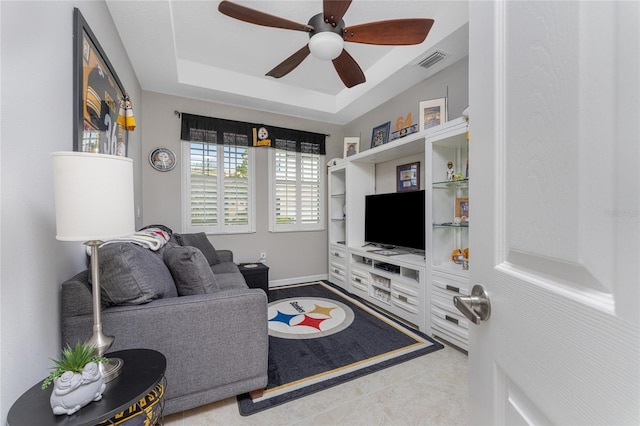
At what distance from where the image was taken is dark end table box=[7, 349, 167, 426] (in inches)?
32.6

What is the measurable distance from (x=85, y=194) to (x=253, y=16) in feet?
5.09

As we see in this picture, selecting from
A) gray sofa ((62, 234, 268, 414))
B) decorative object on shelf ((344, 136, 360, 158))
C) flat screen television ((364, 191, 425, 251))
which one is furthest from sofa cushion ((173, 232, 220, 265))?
decorative object on shelf ((344, 136, 360, 158))

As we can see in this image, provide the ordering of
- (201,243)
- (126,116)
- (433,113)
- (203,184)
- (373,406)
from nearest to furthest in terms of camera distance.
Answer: (373,406) → (126,116) → (433,113) → (201,243) → (203,184)

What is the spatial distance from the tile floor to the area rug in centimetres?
6

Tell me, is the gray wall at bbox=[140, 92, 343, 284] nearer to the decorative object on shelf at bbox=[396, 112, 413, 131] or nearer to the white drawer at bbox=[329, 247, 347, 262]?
the white drawer at bbox=[329, 247, 347, 262]

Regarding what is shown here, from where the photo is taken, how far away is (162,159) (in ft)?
11.3

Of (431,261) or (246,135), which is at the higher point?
(246,135)

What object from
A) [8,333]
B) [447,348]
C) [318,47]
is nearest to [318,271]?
[447,348]

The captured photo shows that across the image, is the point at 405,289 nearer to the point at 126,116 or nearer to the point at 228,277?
the point at 228,277

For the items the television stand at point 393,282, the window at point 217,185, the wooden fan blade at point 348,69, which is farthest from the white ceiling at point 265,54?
the television stand at point 393,282

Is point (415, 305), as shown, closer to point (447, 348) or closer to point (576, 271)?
point (447, 348)

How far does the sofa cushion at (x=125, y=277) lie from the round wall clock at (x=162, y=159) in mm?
2237

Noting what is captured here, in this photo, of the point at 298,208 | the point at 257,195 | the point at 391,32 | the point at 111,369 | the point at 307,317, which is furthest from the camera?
the point at 298,208

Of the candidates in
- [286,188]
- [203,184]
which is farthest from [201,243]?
[286,188]
